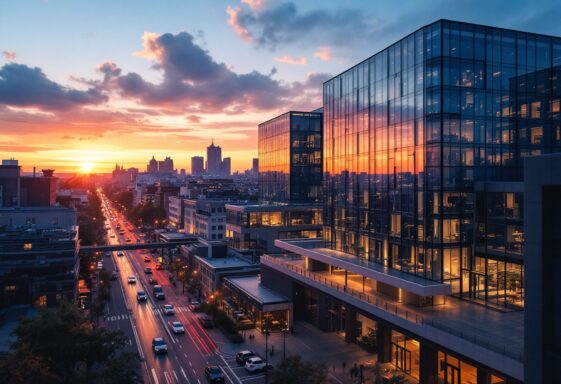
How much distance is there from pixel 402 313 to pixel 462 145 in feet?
52.4

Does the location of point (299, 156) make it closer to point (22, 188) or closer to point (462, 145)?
point (462, 145)

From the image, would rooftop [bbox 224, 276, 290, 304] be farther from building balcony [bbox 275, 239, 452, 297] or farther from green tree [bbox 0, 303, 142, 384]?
green tree [bbox 0, 303, 142, 384]

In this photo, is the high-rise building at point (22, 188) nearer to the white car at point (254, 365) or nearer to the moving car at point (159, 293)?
the moving car at point (159, 293)

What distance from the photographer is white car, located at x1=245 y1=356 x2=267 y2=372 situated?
144ft

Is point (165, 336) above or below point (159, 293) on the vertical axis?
below

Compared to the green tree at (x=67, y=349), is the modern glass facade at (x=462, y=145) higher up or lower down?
higher up

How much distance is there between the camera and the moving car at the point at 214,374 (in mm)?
41219

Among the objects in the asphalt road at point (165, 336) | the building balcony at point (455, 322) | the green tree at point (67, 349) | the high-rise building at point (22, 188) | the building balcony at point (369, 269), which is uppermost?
the high-rise building at point (22, 188)

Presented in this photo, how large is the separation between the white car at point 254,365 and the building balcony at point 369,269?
12.9m

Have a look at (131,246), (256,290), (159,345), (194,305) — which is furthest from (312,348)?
(131,246)

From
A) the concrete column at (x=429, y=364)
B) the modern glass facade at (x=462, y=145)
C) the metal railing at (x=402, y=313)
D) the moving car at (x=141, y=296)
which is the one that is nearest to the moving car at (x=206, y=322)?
the metal railing at (x=402, y=313)

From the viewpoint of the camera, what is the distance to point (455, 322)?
34875mm

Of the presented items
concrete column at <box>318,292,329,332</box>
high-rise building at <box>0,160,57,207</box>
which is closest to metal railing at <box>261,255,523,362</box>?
concrete column at <box>318,292,329,332</box>

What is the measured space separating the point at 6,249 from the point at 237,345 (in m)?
37.5
